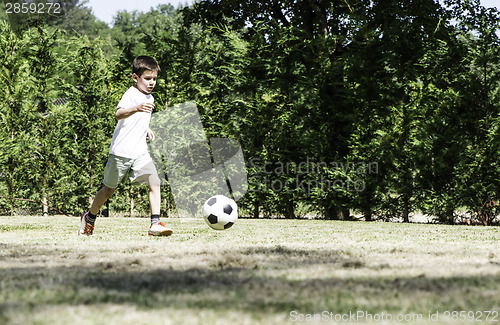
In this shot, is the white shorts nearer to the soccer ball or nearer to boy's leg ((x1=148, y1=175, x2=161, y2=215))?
boy's leg ((x1=148, y1=175, x2=161, y2=215))

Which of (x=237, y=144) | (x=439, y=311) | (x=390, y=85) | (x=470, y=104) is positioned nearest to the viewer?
(x=439, y=311)

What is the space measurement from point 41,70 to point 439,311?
12.4 metres

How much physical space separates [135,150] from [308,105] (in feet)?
20.5

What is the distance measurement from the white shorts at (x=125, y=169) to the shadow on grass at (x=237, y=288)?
7.22 feet

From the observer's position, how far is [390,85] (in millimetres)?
10234

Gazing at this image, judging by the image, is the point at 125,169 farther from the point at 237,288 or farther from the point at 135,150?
the point at 237,288

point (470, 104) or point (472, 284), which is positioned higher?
point (470, 104)

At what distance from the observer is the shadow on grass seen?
212 centimetres

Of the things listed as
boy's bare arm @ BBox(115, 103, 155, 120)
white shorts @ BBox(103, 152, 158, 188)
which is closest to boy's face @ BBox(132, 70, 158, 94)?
boy's bare arm @ BBox(115, 103, 155, 120)

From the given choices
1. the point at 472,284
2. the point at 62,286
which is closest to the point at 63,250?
the point at 62,286

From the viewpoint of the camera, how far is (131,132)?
5449 millimetres

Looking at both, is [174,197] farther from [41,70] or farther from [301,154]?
[41,70]

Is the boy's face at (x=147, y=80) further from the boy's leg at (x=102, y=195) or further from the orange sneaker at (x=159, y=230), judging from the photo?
the orange sneaker at (x=159, y=230)

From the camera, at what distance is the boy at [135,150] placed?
17.6 feet
